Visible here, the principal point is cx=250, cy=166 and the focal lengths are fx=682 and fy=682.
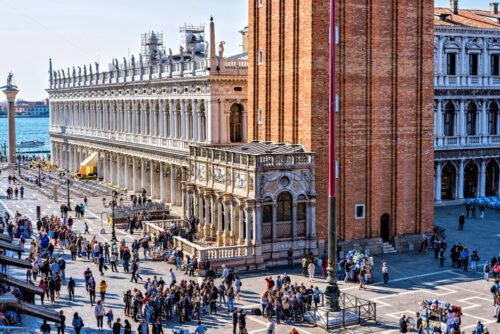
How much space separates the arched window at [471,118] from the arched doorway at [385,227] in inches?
1010

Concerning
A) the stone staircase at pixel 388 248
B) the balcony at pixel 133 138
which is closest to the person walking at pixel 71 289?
the stone staircase at pixel 388 248

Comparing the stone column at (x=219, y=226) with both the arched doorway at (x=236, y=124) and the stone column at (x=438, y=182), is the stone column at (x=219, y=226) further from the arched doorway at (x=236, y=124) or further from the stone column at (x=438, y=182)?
the stone column at (x=438, y=182)

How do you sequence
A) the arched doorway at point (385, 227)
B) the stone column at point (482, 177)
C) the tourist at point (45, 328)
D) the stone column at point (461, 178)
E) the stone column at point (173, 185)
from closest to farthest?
the tourist at point (45, 328) < the arched doorway at point (385, 227) < the stone column at point (173, 185) < the stone column at point (461, 178) < the stone column at point (482, 177)

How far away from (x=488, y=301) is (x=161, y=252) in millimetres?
20437

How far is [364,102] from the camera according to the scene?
44.8 metres

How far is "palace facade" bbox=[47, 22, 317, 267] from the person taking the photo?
41.4 metres

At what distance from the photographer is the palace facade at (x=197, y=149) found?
4141 cm

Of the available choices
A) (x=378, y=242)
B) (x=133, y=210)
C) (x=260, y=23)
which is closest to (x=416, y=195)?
(x=378, y=242)

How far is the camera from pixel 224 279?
35.9m

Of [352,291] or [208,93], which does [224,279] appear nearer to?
[352,291]

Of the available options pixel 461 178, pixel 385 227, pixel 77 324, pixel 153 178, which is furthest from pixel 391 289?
pixel 153 178

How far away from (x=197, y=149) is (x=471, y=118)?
32351 mm

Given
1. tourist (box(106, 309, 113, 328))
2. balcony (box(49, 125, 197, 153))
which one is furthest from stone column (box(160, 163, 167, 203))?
tourist (box(106, 309, 113, 328))

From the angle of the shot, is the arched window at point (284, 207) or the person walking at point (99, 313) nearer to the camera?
the person walking at point (99, 313)
